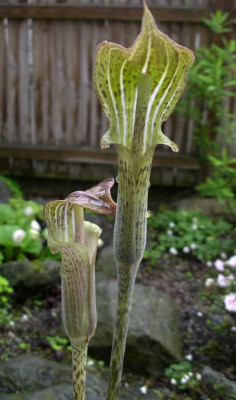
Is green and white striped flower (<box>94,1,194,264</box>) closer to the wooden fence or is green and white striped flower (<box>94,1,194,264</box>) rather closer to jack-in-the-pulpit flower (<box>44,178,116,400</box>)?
jack-in-the-pulpit flower (<box>44,178,116,400</box>)

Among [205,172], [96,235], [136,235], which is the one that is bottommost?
[205,172]

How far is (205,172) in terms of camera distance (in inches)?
175

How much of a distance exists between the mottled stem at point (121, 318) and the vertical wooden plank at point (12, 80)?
4132mm

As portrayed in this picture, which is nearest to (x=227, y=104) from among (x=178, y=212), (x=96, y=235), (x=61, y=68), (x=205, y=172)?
(x=205, y=172)

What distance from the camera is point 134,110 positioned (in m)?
0.89

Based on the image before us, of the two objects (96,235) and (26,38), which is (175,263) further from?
(26,38)

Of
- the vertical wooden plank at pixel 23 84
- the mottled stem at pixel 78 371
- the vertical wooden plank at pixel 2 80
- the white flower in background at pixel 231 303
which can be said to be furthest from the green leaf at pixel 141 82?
the vertical wooden plank at pixel 2 80

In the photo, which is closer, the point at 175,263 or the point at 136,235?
the point at 136,235

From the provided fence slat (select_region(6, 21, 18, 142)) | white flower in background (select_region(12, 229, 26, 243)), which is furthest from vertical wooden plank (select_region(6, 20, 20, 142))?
white flower in background (select_region(12, 229, 26, 243))

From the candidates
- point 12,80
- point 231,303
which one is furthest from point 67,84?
point 231,303

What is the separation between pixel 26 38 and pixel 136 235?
13.9ft

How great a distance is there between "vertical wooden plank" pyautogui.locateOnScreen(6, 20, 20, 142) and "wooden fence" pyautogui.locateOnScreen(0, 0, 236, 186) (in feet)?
0.03

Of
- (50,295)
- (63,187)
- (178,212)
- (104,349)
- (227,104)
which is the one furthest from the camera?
(63,187)

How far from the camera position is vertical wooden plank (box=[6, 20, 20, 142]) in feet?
14.9
